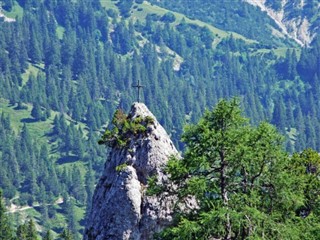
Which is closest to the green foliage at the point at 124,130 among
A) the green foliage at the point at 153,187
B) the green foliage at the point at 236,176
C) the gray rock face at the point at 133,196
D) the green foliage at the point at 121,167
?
the gray rock face at the point at 133,196

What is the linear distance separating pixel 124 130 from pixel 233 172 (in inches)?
249

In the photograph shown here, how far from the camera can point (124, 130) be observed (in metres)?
44.0

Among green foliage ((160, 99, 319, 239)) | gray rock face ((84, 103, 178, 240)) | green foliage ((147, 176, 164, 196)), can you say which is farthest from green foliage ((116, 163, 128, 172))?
green foliage ((160, 99, 319, 239))

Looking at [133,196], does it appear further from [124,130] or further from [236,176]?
[236,176]

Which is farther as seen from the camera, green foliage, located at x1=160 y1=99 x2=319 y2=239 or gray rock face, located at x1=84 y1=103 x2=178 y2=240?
gray rock face, located at x1=84 y1=103 x2=178 y2=240

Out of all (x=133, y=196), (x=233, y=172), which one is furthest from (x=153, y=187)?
(x=233, y=172)

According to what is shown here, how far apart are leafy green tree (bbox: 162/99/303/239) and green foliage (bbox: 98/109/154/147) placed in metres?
3.29

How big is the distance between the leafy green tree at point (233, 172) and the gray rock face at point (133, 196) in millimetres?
1101

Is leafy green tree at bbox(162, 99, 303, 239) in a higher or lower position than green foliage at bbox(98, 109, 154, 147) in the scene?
lower

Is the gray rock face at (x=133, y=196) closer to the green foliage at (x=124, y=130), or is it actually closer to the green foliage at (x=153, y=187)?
the green foliage at (x=124, y=130)

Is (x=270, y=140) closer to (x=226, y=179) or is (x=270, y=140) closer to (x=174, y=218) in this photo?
(x=226, y=179)

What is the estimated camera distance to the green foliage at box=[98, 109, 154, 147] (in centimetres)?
4338

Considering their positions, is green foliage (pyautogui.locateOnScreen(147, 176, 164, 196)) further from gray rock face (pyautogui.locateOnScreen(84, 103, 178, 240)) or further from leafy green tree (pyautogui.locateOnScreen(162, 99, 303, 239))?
leafy green tree (pyautogui.locateOnScreen(162, 99, 303, 239))

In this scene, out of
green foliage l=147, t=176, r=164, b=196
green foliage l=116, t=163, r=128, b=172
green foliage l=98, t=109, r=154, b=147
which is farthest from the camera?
green foliage l=98, t=109, r=154, b=147
